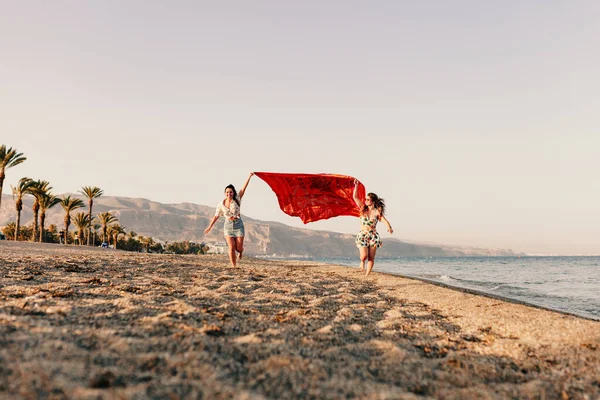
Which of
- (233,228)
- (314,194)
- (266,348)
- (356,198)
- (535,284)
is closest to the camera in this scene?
(266,348)

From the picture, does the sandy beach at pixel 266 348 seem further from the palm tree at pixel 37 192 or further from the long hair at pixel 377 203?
the palm tree at pixel 37 192

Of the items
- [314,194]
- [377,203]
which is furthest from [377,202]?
[314,194]

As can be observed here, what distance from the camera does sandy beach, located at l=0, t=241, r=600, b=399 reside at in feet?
7.70

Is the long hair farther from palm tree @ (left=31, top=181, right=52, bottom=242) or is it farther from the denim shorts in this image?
palm tree @ (left=31, top=181, right=52, bottom=242)

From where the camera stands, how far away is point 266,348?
10.6 ft

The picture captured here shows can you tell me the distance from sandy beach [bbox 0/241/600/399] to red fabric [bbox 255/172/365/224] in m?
6.97

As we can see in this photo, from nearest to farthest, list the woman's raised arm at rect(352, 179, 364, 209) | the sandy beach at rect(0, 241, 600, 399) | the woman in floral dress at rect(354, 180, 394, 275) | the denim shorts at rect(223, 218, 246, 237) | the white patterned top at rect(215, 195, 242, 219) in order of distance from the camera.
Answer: the sandy beach at rect(0, 241, 600, 399) → the white patterned top at rect(215, 195, 242, 219) → the denim shorts at rect(223, 218, 246, 237) → the woman in floral dress at rect(354, 180, 394, 275) → the woman's raised arm at rect(352, 179, 364, 209)

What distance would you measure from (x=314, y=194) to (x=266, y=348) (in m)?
9.92

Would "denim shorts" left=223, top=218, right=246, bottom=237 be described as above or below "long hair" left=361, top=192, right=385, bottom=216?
below

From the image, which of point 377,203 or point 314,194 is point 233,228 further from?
point 377,203

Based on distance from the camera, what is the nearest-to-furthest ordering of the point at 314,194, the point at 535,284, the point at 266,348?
1. the point at 266,348
2. the point at 314,194
3. the point at 535,284

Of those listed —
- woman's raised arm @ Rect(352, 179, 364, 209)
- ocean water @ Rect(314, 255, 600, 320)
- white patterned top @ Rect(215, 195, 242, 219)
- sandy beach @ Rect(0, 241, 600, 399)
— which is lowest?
ocean water @ Rect(314, 255, 600, 320)

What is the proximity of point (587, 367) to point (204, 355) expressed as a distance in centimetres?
330

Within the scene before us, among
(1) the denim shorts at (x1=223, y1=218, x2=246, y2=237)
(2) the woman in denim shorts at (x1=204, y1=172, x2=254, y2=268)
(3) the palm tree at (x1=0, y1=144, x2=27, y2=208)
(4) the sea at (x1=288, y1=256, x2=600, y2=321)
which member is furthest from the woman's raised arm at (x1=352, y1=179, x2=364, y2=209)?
(3) the palm tree at (x1=0, y1=144, x2=27, y2=208)
